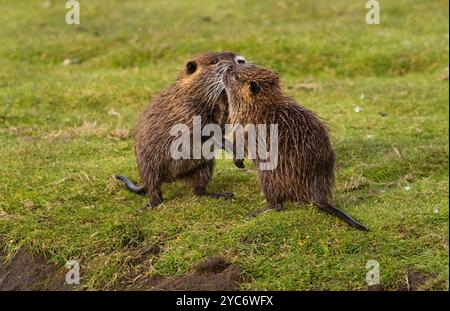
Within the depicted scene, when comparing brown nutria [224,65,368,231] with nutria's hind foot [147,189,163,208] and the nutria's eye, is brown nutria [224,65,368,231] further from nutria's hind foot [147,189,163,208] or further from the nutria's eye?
nutria's hind foot [147,189,163,208]

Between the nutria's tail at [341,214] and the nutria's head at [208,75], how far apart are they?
1328 millimetres

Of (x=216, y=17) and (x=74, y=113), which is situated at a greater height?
(x=216, y=17)

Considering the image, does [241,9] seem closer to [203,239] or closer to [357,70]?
[357,70]

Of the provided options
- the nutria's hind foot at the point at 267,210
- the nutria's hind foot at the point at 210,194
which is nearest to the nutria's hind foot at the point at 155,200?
the nutria's hind foot at the point at 210,194

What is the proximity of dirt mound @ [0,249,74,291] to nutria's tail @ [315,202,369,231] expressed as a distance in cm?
184

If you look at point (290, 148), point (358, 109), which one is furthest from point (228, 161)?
point (358, 109)

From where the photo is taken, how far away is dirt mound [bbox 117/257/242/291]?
4.69m

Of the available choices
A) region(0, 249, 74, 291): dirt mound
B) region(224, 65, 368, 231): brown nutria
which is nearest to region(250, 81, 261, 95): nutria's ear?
region(224, 65, 368, 231): brown nutria

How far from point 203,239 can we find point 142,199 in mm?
1137

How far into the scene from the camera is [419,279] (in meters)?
4.56

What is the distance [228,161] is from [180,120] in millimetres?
1367

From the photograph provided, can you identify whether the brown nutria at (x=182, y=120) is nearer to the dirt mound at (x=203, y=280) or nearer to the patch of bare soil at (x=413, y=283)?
the dirt mound at (x=203, y=280)

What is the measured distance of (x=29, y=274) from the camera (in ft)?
16.9

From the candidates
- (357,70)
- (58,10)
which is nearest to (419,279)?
(357,70)
